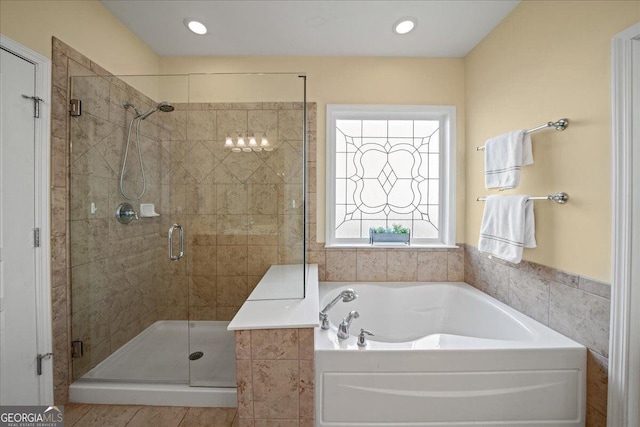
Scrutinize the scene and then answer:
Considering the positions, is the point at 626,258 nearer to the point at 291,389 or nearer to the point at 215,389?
the point at 291,389

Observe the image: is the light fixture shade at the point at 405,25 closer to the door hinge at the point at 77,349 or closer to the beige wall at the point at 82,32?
the beige wall at the point at 82,32

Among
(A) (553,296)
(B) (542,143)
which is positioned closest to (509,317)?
(A) (553,296)

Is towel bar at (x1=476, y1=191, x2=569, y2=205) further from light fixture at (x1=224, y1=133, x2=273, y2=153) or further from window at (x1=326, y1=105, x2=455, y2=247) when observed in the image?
light fixture at (x1=224, y1=133, x2=273, y2=153)

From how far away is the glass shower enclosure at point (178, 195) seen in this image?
183 centimetres

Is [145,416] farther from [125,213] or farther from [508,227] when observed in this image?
[508,227]

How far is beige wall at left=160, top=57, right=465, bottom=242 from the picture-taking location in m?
2.32

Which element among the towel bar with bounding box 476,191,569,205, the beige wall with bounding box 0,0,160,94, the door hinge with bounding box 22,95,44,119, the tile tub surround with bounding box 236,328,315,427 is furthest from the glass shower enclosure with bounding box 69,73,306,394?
the towel bar with bounding box 476,191,569,205

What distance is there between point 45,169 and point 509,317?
2.89 metres

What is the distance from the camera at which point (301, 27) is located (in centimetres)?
196

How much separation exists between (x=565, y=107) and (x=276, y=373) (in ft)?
6.74

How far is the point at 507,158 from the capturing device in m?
1.71

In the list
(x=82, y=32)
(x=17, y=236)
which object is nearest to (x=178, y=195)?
(x=17, y=236)

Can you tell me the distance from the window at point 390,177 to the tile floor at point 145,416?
1.47 m

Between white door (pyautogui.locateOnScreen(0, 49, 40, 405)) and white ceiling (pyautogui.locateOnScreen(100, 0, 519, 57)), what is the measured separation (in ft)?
2.90
